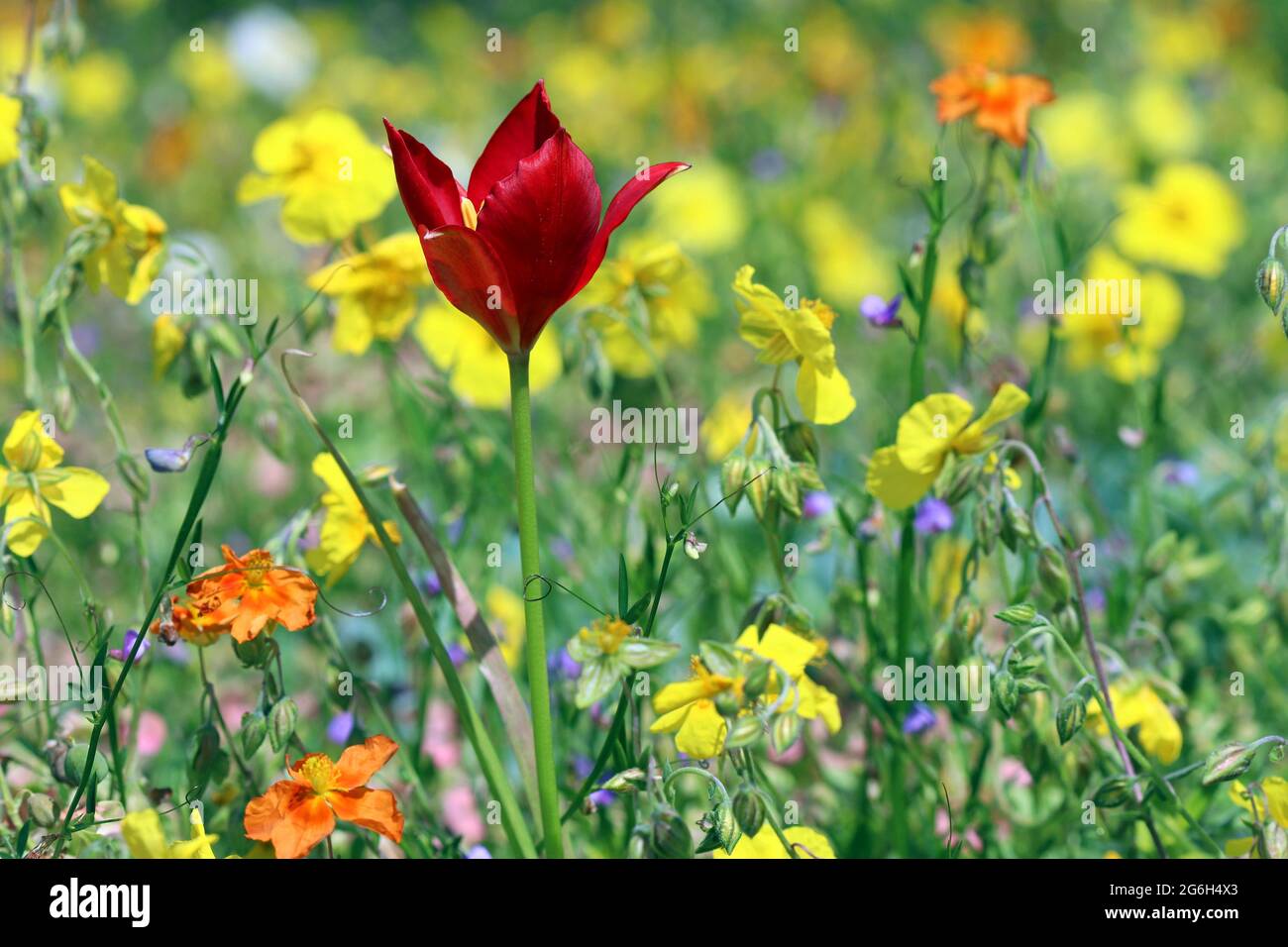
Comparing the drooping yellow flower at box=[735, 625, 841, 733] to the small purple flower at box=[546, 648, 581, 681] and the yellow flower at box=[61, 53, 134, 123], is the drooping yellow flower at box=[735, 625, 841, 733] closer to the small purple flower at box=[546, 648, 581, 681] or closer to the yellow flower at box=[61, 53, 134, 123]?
the small purple flower at box=[546, 648, 581, 681]

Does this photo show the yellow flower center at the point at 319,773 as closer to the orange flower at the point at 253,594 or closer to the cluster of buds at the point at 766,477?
the orange flower at the point at 253,594

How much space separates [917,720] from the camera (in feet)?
4.74

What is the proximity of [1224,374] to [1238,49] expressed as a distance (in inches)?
119

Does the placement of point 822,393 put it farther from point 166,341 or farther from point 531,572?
point 166,341

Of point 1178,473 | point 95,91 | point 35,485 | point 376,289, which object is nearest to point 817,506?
point 1178,473

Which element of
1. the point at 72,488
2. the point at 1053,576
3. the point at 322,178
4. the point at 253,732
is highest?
the point at 322,178

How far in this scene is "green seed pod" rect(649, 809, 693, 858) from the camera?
1.05m

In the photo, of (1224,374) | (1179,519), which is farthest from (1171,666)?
(1224,374)

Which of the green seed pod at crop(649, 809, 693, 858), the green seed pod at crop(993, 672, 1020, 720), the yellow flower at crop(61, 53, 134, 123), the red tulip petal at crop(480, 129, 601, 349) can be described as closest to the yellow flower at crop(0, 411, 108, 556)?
the red tulip petal at crop(480, 129, 601, 349)

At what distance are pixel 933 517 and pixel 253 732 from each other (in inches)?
30.5

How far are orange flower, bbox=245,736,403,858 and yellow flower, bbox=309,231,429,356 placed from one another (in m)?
0.56

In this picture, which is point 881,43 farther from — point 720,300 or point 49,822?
point 49,822

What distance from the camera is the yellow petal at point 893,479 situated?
1.21 meters

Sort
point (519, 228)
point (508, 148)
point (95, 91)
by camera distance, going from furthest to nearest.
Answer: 1. point (95, 91)
2. point (508, 148)
3. point (519, 228)
